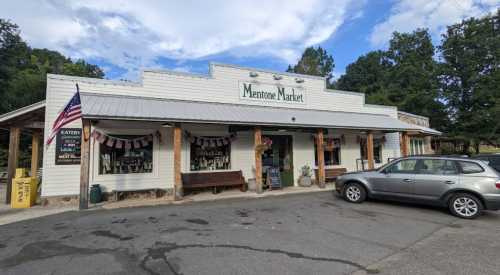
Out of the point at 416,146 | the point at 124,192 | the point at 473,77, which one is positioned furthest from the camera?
the point at 473,77

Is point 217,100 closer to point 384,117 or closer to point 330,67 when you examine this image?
point 384,117

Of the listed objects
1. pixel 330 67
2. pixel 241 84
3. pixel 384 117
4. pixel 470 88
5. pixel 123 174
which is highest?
pixel 330 67

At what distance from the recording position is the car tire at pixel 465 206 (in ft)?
20.4

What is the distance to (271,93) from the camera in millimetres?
12336

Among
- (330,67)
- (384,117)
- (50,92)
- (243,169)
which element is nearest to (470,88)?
(384,117)

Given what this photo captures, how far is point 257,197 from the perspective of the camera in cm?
935

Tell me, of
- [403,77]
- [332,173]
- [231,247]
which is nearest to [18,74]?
[332,173]

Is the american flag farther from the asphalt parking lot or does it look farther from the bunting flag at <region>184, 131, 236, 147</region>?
the bunting flag at <region>184, 131, 236, 147</region>

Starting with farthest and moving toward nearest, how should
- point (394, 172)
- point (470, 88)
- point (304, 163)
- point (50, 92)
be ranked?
point (470, 88) → point (304, 163) → point (50, 92) → point (394, 172)

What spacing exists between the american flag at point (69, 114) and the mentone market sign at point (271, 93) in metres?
6.42

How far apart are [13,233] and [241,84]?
9.16 m

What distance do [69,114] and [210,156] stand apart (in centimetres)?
522

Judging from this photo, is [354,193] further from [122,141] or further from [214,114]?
[122,141]

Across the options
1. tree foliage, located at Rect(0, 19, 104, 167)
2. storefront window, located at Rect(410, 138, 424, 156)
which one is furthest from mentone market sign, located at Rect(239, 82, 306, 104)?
tree foliage, located at Rect(0, 19, 104, 167)
